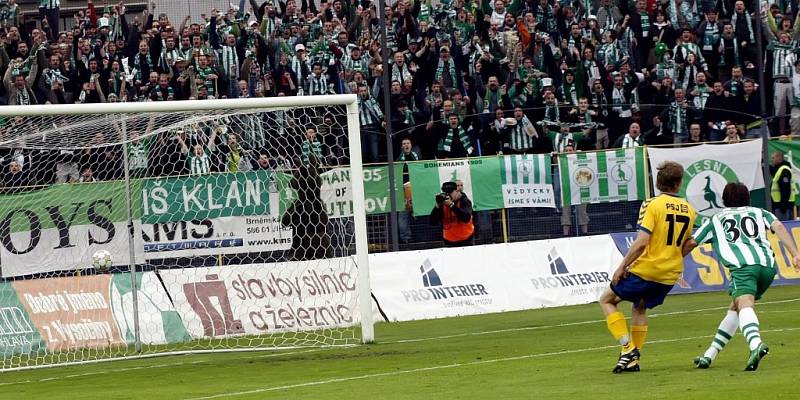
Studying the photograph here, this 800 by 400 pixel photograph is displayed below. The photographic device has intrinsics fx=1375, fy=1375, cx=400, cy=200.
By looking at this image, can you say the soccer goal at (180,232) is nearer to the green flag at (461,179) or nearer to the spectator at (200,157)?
the spectator at (200,157)

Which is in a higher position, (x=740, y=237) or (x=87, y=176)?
(x=87, y=176)

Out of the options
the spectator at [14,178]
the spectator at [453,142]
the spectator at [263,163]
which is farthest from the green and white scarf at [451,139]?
the spectator at [14,178]

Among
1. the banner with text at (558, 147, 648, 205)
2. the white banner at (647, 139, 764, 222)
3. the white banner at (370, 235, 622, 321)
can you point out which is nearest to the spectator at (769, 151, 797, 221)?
the white banner at (647, 139, 764, 222)

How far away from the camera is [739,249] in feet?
40.1

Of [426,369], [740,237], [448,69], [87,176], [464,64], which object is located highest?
[464,64]

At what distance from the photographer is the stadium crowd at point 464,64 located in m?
26.1

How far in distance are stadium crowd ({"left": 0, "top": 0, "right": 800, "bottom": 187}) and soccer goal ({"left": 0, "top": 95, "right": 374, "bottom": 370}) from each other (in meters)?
3.82

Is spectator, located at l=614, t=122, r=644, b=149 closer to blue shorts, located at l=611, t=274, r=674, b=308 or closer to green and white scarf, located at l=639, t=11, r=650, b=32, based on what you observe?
green and white scarf, located at l=639, t=11, r=650, b=32

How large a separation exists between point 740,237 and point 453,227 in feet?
38.6

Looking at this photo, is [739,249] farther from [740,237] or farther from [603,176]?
[603,176]

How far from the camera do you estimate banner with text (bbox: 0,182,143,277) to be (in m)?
19.3

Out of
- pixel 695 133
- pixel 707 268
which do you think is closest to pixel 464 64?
pixel 695 133

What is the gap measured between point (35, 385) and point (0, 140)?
4.10 meters

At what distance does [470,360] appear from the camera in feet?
47.9
